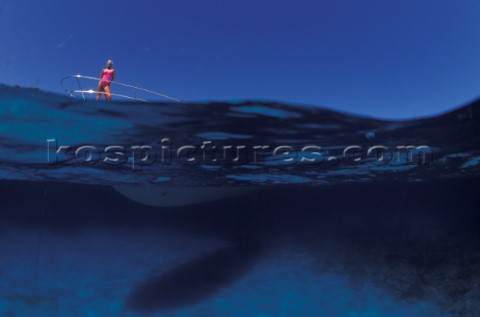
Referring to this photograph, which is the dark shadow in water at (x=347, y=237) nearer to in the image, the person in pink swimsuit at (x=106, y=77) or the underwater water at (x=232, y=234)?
the underwater water at (x=232, y=234)

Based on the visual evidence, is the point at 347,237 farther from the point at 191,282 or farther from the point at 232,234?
the point at 191,282

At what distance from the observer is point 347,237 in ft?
63.9

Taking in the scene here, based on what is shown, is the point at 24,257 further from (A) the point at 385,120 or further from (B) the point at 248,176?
(A) the point at 385,120

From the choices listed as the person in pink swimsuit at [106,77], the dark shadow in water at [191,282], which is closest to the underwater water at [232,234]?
the dark shadow in water at [191,282]

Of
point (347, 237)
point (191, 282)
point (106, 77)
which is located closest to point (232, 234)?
point (191, 282)

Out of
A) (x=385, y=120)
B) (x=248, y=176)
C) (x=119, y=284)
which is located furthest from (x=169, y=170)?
(x=385, y=120)

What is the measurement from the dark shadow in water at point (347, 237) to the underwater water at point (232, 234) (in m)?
0.10

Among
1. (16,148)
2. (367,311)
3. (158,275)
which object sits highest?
(16,148)

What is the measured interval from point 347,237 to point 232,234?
26.9 feet

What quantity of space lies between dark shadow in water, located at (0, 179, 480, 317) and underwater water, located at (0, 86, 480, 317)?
105mm

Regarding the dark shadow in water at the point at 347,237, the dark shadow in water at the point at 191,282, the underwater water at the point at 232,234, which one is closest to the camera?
the underwater water at the point at 232,234

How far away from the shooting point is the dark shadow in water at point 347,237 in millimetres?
14406

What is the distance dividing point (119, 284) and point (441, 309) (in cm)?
1641

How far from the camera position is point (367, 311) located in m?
14.2
